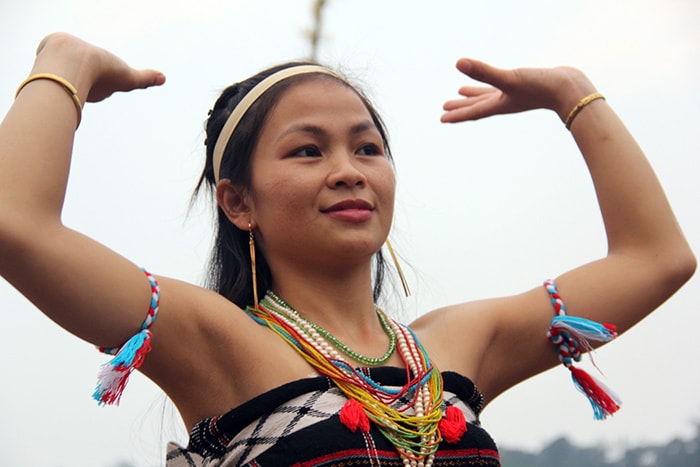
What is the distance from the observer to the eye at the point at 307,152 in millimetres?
2387

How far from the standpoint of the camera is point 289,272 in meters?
2.44

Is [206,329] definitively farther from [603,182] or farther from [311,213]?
[603,182]

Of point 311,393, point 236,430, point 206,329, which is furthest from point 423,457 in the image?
point 206,329

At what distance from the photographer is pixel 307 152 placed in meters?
2.39

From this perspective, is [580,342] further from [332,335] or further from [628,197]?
[332,335]

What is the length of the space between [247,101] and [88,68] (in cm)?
50

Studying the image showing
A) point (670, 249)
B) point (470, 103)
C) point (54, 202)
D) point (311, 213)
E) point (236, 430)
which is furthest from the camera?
point (470, 103)

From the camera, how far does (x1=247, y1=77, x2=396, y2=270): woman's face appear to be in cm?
230

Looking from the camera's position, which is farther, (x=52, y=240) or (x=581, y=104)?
(x=581, y=104)

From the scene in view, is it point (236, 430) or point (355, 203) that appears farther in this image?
point (355, 203)

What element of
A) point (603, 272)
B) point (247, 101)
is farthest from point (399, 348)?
point (247, 101)

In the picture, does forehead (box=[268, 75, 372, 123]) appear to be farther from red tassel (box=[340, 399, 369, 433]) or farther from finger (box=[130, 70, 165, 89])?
red tassel (box=[340, 399, 369, 433])

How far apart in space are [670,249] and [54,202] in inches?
63.8

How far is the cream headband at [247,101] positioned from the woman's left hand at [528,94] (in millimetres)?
399
